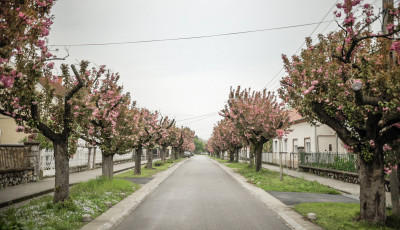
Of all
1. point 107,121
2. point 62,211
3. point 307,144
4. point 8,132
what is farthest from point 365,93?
point 8,132

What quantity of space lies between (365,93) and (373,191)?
8.03 ft

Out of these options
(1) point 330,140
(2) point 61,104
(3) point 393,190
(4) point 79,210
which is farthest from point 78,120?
(1) point 330,140

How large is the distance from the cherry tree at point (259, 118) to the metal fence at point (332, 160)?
3.58 metres

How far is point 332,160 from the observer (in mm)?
20812

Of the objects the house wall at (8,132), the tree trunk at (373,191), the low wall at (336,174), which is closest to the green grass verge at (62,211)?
the tree trunk at (373,191)

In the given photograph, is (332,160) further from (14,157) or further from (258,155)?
(14,157)

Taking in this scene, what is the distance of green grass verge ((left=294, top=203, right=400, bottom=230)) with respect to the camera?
718 cm

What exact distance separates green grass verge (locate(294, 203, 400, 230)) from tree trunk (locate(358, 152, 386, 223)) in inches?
10.6

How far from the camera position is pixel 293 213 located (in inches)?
352

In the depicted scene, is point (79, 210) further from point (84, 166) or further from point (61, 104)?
point (84, 166)

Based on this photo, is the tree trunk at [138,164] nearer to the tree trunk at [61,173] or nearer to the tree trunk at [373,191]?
the tree trunk at [61,173]

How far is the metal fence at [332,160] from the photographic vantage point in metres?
17.8

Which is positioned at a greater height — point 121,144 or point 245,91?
point 245,91

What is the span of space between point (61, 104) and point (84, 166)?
700 inches
